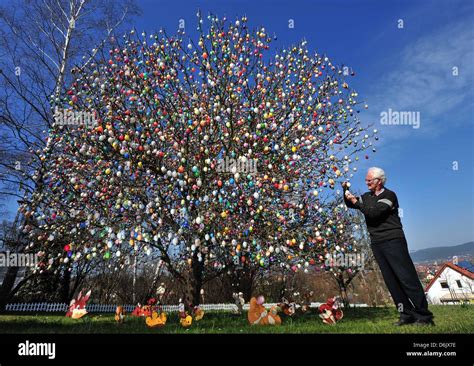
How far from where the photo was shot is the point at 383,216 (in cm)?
508

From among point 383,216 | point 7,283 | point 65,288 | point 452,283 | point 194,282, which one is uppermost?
point 383,216

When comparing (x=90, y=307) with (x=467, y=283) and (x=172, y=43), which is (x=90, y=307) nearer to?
(x=172, y=43)

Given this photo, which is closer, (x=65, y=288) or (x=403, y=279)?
(x=403, y=279)

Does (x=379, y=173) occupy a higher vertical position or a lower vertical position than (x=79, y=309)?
higher

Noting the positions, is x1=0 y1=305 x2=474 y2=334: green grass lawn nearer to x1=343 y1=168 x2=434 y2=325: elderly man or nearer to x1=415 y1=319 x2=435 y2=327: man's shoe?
x1=415 y1=319 x2=435 y2=327: man's shoe

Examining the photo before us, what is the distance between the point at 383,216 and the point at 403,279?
99 cm

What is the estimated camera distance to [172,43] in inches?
334

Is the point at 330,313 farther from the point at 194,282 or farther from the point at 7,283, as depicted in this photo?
the point at 7,283

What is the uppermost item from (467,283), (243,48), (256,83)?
(243,48)

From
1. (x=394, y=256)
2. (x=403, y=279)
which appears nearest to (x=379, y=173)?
(x=394, y=256)
